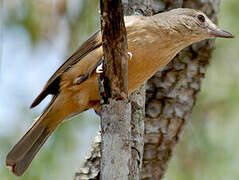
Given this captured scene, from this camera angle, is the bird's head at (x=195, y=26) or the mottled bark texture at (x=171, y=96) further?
the mottled bark texture at (x=171, y=96)

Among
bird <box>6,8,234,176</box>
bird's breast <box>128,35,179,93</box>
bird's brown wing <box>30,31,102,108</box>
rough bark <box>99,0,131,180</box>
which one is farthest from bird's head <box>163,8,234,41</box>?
rough bark <box>99,0,131,180</box>

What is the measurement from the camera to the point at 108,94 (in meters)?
3.41

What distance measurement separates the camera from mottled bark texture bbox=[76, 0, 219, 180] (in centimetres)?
484

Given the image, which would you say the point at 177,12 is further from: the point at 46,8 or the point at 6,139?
the point at 6,139

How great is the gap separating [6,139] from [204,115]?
81.2 inches

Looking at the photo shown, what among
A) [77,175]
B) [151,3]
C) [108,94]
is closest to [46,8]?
[151,3]

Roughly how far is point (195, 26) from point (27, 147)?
5.58 feet

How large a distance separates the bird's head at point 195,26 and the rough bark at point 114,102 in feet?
4.05

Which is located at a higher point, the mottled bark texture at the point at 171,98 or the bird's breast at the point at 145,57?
the bird's breast at the point at 145,57

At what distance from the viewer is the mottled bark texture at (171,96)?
4836mm

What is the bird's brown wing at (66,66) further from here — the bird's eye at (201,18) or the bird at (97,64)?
the bird's eye at (201,18)

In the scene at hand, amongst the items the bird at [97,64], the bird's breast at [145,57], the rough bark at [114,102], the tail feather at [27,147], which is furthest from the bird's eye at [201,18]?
the tail feather at [27,147]

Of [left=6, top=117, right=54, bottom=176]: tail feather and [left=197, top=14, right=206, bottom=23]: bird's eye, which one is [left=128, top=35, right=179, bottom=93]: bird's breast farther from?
[left=6, top=117, right=54, bottom=176]: tail feather

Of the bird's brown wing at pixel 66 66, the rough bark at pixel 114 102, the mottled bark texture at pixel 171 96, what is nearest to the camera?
the rough bark at pixel 114 102
